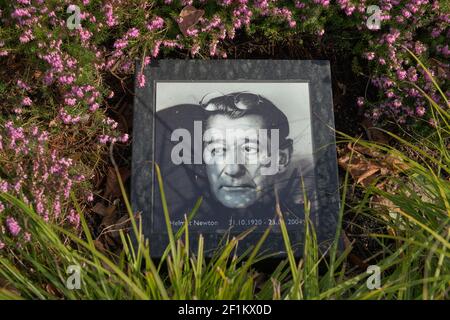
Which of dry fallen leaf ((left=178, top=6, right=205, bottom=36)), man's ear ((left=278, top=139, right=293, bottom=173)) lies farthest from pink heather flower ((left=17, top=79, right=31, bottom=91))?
man's ear ((left=278, top=139, right=293, bottom=173))

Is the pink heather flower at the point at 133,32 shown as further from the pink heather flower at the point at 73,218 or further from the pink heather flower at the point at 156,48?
the pink heather flower at the point at 73,218

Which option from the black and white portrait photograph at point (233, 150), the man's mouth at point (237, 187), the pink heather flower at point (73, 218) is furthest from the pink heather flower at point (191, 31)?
the pink heather flower at point (73, 218)

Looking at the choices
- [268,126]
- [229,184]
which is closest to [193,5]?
[268,126]

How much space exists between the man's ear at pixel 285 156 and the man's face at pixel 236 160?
0.25 feet

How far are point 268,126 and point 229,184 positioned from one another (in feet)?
1.26

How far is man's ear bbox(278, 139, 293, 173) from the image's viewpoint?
2.73m

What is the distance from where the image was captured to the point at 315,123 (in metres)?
2.79

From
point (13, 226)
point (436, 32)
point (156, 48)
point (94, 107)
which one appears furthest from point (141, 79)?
point (436, 32)

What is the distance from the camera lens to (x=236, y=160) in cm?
272

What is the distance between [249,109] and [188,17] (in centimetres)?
59

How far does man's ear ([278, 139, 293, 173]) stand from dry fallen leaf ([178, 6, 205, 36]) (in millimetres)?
811

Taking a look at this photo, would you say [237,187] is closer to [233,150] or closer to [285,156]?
[233,150]

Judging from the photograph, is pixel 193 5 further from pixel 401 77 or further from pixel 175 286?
→ pixel 175 286

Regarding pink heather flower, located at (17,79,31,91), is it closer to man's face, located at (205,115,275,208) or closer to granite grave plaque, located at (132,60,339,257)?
granite grave plaque, located at (132,60,339,257)
